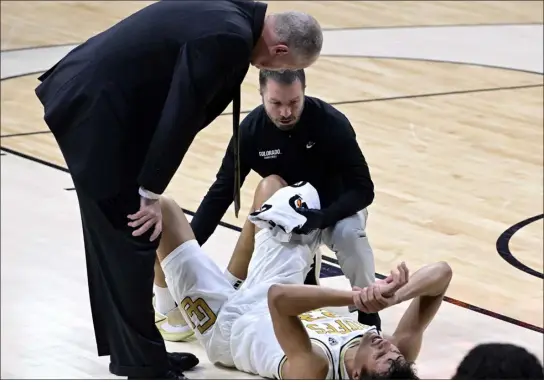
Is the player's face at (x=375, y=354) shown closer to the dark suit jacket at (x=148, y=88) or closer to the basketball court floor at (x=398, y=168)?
the basketball court floor at (x=398, y=168)

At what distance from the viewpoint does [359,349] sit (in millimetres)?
4328

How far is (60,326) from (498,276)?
2025 mm

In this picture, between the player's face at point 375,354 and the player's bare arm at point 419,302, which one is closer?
the player's face at point 375,354

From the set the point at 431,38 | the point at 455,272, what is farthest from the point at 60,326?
the point at 431,38

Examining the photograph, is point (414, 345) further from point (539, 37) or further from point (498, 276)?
point (539, 37)

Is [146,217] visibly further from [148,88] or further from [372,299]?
[372,299]

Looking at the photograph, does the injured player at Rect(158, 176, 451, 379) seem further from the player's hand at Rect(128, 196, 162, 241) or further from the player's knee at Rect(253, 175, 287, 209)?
the player's hand at Rect(128, 196, 162, 241)

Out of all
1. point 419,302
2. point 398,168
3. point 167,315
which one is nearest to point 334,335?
point 419,302

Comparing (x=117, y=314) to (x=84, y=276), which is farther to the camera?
(x=84, y=276)

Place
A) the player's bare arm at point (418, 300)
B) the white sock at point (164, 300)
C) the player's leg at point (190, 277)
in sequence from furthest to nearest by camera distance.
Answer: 1. the white sock at point (164, 300)
2. the player's leg at point (190, 277)
3. the player's bare arm at point (418, 300)

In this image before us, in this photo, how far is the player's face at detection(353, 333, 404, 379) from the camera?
419cm

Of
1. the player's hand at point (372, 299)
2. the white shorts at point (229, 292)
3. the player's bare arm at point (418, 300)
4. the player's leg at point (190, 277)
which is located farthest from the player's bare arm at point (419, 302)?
the player's leg at point (190, 277)

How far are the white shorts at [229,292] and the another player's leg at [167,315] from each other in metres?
0.22

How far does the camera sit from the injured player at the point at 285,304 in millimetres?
4258
